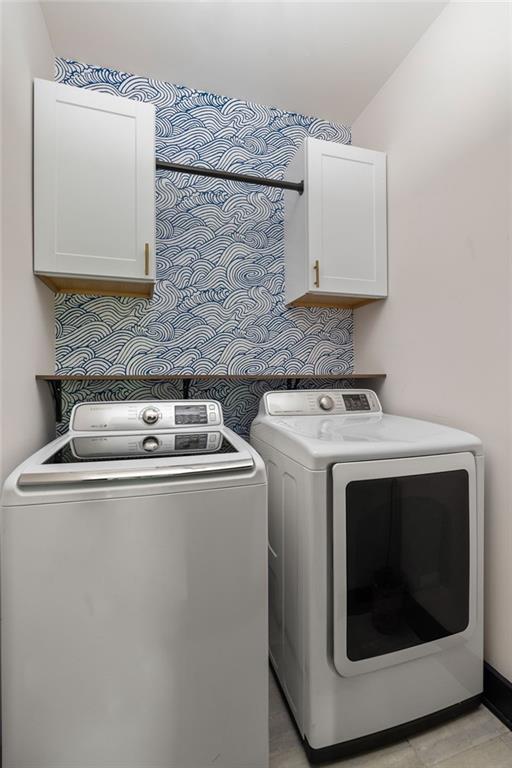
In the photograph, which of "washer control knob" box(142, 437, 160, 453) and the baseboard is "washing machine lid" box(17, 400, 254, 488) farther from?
Answer: the baseboard

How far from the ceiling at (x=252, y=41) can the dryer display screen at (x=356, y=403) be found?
1.71 m

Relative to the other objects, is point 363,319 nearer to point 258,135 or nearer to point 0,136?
point 258,135

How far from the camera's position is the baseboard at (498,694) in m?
1.25

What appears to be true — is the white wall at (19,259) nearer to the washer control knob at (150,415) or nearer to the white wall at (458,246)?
the washer control knob at (150,415)

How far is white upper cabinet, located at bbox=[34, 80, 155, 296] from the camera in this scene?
4.83ft

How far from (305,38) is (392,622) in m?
2.46

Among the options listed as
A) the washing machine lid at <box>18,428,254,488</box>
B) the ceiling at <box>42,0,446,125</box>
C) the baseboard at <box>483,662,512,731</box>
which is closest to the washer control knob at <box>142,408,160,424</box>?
the washing machine lid at <box>18,428,254,488</box>

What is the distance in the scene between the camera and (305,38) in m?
1.69

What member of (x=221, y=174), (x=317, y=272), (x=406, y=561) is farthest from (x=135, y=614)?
(x=221, y=174)

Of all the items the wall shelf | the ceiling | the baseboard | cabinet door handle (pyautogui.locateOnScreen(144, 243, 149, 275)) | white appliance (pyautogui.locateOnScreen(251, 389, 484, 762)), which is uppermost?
the ceiling

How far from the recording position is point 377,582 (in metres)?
1.13

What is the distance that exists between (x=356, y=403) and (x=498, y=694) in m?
1.25

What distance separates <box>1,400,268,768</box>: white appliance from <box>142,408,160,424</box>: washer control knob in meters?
0.51

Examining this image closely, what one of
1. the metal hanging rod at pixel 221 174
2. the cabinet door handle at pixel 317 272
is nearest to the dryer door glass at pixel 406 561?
the cabinet door handle at pixel 317 272
